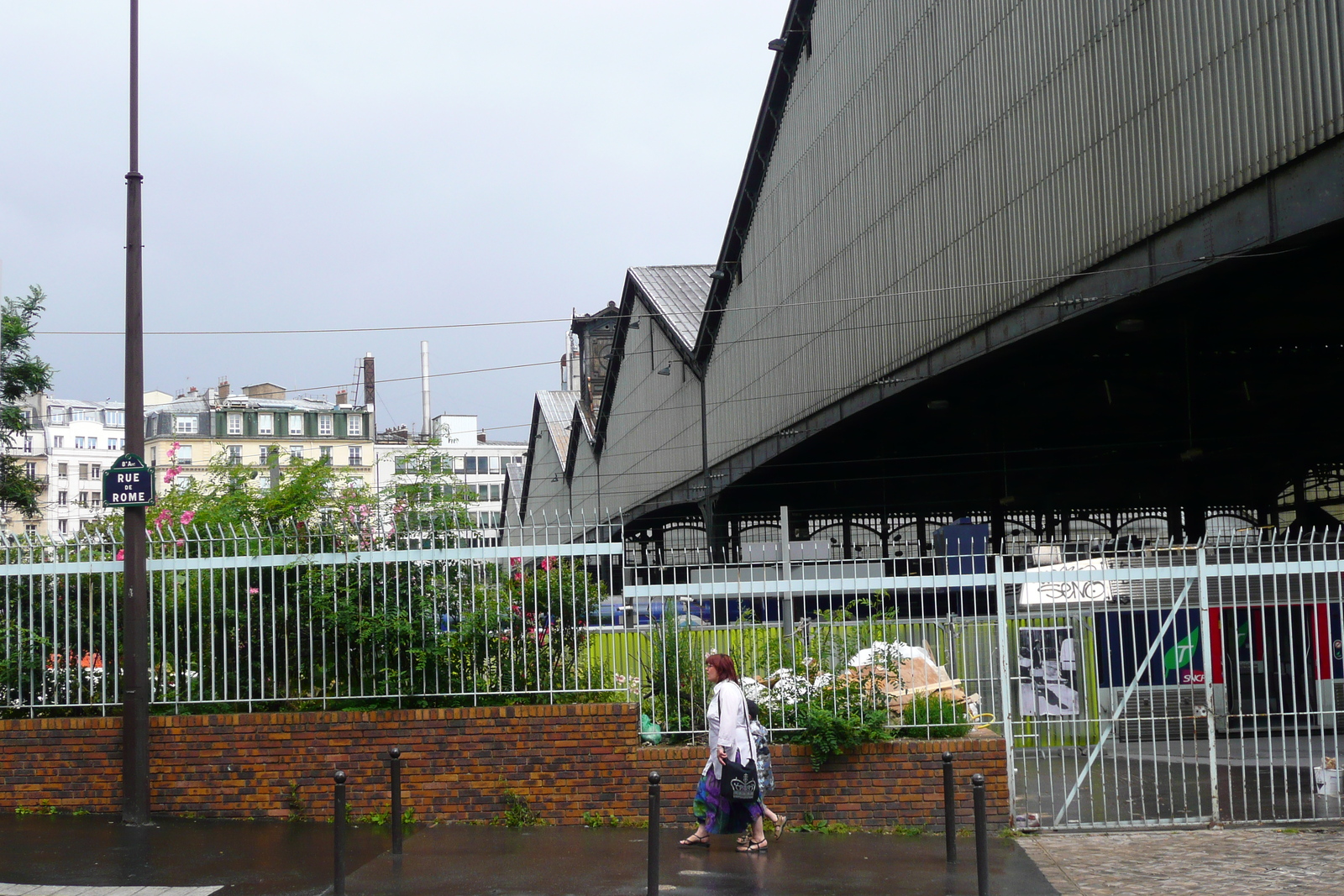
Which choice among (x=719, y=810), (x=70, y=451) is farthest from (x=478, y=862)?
(x=70, y=451)

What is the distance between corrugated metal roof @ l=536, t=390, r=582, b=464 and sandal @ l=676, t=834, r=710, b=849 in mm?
68689

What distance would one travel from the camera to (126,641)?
1186 cm

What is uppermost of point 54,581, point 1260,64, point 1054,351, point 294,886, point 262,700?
point 1260,64

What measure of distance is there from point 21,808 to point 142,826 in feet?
5.30

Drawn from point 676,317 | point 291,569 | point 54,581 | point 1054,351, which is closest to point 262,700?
point 291,569

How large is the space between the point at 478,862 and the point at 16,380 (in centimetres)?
1328

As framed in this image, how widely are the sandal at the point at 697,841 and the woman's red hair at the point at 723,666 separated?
1360 millimetres

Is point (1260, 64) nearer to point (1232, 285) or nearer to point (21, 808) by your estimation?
point (1232, 285)

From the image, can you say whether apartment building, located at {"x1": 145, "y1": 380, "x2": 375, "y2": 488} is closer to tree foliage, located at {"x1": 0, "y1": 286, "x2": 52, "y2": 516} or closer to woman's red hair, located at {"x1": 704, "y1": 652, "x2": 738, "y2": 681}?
tree foliage, located at {"x1": 0, "y1": 286, "x2": 52, "y2": 516}

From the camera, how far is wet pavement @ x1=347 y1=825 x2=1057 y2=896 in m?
9.40

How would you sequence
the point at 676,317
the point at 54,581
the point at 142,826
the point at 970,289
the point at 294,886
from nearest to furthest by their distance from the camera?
the point at 294,886 < the point at 142,826 < the point at 54,581 < the point at 970,289 < the point at 676,317

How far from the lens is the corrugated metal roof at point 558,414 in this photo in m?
81.4

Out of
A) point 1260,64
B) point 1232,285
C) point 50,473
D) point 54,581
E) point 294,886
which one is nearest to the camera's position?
point 294,886

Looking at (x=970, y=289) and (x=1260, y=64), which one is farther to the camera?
(x=970, y=289)
